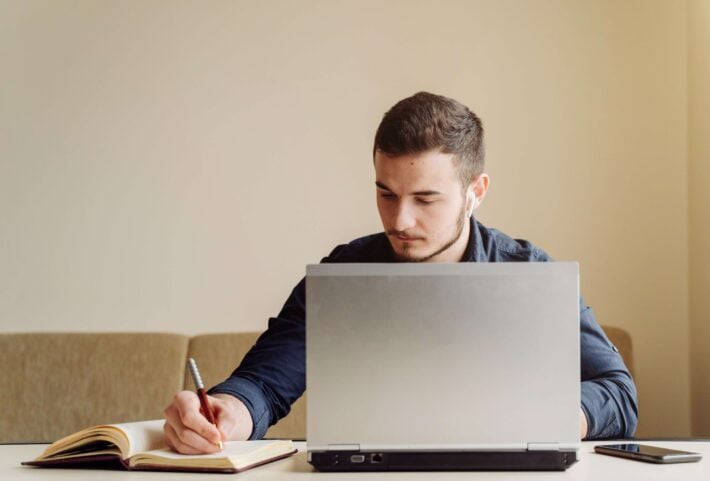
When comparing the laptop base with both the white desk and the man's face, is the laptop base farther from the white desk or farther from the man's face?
the man's face

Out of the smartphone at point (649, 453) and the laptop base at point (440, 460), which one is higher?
the laptop base at point (440, 460)

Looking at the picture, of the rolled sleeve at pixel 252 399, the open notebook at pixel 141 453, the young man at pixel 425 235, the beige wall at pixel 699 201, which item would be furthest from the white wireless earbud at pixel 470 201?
the beige wall at pixel 699 201

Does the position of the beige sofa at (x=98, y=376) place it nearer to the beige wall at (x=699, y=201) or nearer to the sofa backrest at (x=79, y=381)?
the sofa backrest at (x=79, y=381)

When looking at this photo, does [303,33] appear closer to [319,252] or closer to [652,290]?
[319,252]

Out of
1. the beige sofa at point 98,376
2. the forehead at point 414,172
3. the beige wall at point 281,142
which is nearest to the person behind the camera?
the forehead at point 414,172

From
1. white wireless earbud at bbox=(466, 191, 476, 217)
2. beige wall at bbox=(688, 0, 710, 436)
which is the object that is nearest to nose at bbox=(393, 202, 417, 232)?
white wireless earbud at bbox=(466, 191, 476, 217)

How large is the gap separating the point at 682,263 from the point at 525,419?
72.5 inches

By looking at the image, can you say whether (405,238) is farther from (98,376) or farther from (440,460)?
(98,376)

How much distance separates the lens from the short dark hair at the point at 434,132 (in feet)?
5.17

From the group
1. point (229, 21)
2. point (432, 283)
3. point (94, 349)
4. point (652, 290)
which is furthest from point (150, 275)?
point (432, 283)

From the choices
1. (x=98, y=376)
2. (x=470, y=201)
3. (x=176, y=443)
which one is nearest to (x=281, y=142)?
(x=98, y=376)

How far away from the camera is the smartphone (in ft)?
3.68

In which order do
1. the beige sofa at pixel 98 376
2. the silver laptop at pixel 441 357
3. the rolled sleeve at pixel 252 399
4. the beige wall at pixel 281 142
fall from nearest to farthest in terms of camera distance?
the silver laptop at pixel 441 357 < the rolled sleeve at pixel 252 399 < the beige sofa at pixel 98 376 < the beige wall at pixel 281 142

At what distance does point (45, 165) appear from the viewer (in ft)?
9.07
